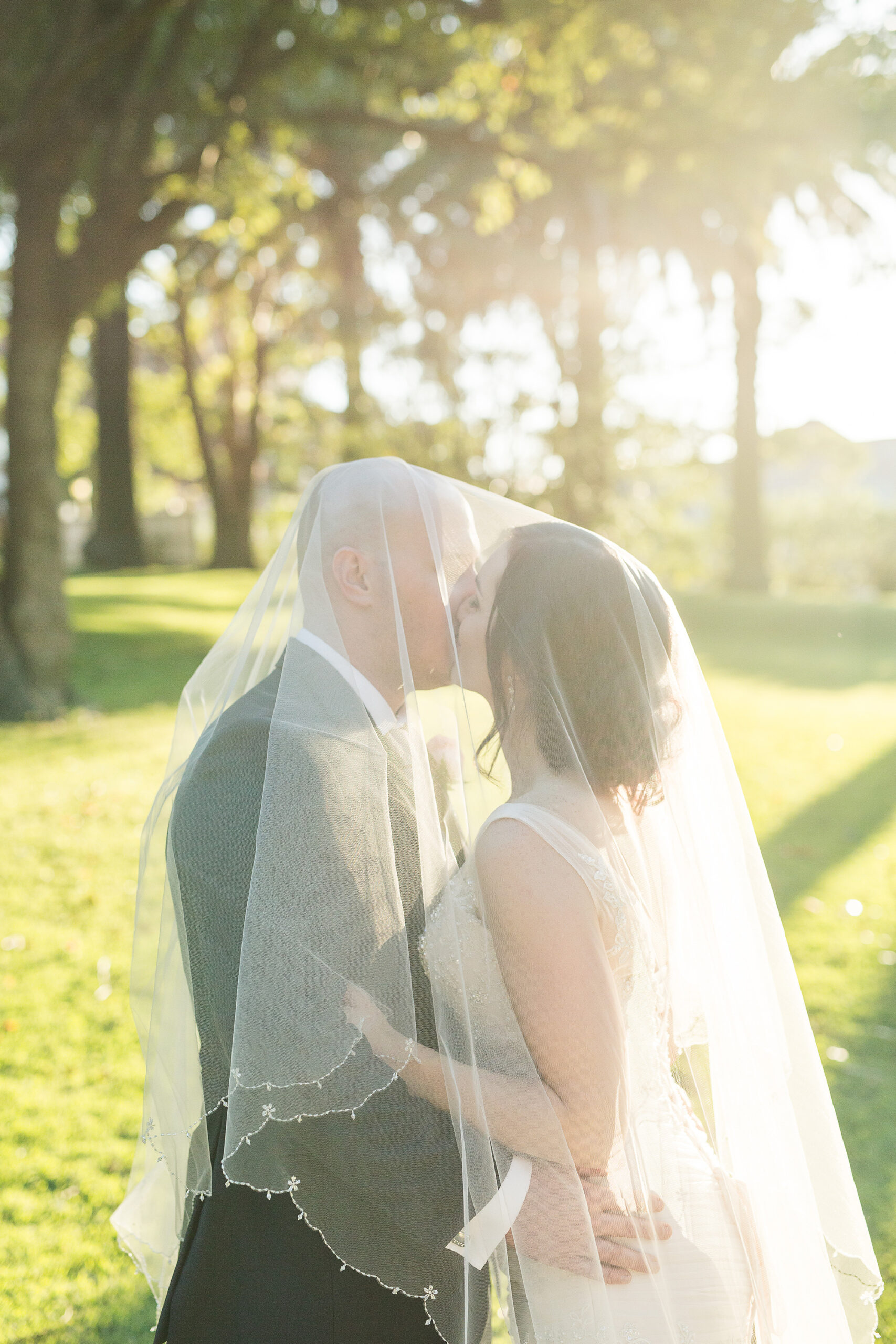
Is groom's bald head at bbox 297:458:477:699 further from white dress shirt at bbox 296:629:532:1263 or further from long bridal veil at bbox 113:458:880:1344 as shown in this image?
white dress shirt at bbox 296:629:532:1263

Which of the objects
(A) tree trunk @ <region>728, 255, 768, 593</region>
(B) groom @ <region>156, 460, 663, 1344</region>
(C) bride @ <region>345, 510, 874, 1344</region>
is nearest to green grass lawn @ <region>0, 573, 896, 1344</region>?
(B) groom @ <region>156, 460, 663, 1344</region>

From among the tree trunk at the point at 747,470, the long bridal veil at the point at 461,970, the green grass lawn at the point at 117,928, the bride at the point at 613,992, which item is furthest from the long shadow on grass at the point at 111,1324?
the tree trunk at the point at 747,470

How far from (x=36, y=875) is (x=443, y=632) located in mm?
5348

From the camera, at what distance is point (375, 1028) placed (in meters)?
1.88

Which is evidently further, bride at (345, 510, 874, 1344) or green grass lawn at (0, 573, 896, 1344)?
green grass lawn at (0, 573, 896, 1344)

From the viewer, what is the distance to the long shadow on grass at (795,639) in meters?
17.1

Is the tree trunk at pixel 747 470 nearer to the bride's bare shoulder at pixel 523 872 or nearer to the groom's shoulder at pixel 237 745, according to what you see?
the groom's shoulder at pixel 237 745

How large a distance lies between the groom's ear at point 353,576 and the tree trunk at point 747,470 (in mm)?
23326

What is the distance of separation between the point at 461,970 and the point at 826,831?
734 cm

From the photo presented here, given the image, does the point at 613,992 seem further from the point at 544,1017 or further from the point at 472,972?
the point at 472,972

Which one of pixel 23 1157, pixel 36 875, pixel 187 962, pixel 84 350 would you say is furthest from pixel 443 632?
pixel 84 350

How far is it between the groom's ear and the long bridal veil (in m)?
0.03

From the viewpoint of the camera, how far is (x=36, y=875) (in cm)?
658

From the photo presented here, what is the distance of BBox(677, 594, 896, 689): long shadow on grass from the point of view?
17.1 meters
